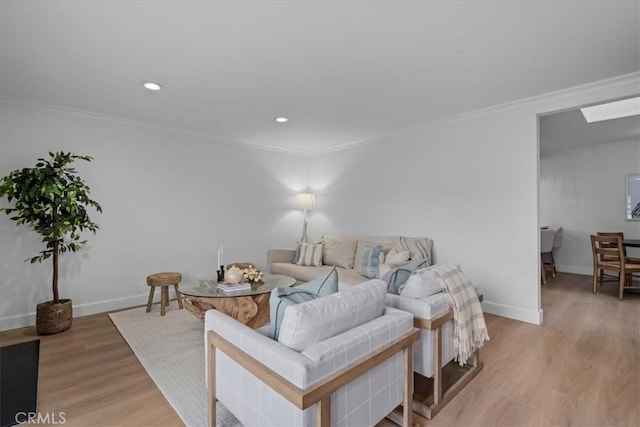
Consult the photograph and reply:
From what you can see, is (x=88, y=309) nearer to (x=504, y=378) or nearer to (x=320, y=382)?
(x=320, y=382)

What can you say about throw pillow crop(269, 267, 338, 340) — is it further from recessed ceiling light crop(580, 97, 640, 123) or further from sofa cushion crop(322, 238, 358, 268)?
recessed ceiling light crop(580, 97, 640, 123)

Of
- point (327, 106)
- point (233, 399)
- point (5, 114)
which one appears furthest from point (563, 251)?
point (5, 114)

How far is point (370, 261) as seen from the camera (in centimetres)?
384

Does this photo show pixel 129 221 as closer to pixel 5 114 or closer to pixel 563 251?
pixel 5 114

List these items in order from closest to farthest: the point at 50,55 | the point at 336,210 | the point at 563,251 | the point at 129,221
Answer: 1. the point at 50,55
2. the point at 129,221
3. the point at 336,210
4. the point at 563,251

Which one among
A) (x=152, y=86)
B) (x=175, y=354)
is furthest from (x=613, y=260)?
(x=152, y=86)

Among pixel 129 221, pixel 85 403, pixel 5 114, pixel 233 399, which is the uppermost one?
pixel 5 114

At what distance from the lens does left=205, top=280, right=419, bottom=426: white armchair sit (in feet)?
3.84

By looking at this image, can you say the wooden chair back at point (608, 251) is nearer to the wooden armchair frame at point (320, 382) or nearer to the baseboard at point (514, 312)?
the baseboard at point (514, 312)

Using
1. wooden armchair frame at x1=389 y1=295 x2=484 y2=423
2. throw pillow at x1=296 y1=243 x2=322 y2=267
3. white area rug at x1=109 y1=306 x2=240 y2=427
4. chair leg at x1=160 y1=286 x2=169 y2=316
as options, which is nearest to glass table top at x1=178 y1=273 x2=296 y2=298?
white area rug at x1=109 y1=306 x2=240 y2=427

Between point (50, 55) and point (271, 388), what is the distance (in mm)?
2887

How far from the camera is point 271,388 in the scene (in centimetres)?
123

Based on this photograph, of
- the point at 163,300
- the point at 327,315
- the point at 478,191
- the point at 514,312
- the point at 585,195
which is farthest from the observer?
the point at 585,195
